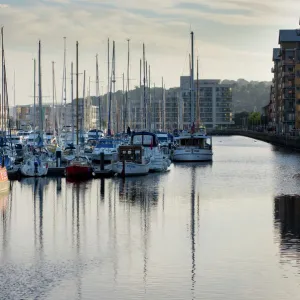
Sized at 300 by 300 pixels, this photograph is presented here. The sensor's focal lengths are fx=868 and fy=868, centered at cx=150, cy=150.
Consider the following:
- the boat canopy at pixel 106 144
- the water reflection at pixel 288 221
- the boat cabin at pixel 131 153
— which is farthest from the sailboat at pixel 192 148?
the water reflection at pixel 288 221

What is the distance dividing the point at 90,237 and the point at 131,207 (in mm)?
12683

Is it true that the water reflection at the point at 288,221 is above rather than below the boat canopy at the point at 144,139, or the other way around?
below

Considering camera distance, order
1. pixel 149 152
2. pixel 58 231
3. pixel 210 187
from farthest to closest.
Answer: pixel 149 152
pixel 210 187
pixel 58 231

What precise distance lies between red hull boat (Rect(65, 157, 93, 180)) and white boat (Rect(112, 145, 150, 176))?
2634mm

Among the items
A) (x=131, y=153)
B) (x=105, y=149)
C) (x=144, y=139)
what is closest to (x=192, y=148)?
(x=144, y=139)

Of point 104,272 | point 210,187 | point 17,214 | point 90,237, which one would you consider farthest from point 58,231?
point 210,187

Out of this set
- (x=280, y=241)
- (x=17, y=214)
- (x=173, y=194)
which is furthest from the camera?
(x=173, y=194)

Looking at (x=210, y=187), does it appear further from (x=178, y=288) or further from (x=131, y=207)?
(x=178, y=288)

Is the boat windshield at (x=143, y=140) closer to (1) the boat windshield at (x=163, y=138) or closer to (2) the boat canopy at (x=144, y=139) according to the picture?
(2) the boat canopy at (x=144, y=139)

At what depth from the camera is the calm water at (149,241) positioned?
1174 inches

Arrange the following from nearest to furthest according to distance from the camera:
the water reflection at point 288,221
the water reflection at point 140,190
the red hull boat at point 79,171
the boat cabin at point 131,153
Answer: the water reflection at point 288,221
the water reflection at point 140,190
the red hull boat at point 79,171
the boat cabin at point 131,153

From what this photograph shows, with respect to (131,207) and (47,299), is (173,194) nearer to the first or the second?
(131,207)

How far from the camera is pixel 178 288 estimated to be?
29703 millimetres

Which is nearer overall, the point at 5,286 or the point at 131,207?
the point at 5,286
